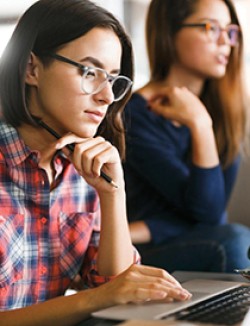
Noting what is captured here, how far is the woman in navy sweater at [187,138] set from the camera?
2062 millimetres

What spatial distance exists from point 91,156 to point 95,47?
0.71 ft

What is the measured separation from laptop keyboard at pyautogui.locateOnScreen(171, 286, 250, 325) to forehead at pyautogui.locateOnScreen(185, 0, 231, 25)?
1.24 meters

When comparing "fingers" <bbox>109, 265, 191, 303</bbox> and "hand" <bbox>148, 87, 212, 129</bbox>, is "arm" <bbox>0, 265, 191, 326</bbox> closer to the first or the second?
A: "fingers" <bbox>109, 265, 191, 303</bbox>

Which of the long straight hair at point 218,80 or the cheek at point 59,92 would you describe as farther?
the long straight hair at point 218,80

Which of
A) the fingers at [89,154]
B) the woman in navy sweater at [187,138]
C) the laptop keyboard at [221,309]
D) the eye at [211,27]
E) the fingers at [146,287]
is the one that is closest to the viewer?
the laptop keyboard at [221,309]

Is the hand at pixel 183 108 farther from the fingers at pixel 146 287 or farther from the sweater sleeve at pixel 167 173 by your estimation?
the fingers at pixel 146 287

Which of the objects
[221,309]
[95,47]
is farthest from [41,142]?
[221,309]

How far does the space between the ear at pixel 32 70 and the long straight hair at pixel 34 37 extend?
12 mm

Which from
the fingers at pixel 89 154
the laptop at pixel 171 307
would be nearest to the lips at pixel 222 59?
the fingers at pixel 89 154

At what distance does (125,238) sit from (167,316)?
1.45ft

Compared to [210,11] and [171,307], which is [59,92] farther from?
[210,11]

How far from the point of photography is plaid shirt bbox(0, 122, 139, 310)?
4.34 ft

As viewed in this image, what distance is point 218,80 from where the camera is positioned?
2.36 metres

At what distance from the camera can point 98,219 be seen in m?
1.52
